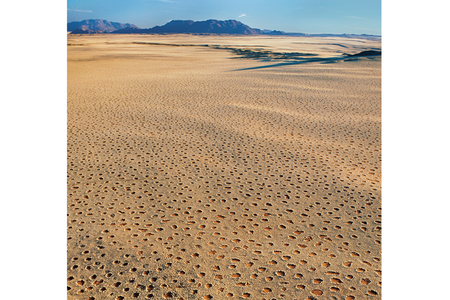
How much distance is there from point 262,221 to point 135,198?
4.03ft

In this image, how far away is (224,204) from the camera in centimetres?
296

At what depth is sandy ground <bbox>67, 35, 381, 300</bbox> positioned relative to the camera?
6.52 ft

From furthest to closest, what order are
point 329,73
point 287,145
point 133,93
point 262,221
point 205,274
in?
1. point 329,73
2. point 133,93
3. point 287,145
4. point 262,221
5. point 205,274

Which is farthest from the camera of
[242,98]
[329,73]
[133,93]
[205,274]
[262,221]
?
[329,73]

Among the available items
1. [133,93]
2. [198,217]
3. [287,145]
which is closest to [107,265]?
[198,217]

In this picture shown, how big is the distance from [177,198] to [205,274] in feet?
3.72

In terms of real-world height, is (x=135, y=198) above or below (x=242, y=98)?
below

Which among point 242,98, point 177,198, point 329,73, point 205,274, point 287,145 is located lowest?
point 205,274

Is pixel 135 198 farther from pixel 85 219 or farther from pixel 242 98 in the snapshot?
pixel 242 98

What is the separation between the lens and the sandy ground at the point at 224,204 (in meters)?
1.99

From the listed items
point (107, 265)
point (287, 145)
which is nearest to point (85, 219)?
point (107, 265)

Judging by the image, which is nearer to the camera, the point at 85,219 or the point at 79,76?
the point at 85,219

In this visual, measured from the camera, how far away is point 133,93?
880cm

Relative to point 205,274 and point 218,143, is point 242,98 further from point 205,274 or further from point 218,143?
point 205,274
